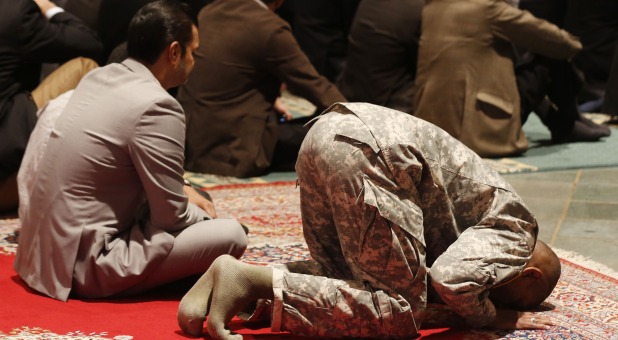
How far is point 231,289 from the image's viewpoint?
9.41 feet

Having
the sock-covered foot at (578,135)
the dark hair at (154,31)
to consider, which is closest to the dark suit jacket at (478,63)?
the sock-covered foot at (578,135)

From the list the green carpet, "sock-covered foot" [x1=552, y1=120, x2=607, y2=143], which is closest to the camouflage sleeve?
the green carpet

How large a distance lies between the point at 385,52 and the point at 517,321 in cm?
302

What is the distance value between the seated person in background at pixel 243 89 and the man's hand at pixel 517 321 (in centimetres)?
240

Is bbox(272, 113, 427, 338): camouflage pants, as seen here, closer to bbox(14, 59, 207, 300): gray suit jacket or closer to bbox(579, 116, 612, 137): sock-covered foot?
bbox(14, 59, 207, 300): gray suit jacket

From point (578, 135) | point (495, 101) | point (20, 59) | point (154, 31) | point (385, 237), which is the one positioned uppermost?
point (154, 31)

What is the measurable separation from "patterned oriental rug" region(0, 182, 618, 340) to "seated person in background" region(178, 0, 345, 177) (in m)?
1.53

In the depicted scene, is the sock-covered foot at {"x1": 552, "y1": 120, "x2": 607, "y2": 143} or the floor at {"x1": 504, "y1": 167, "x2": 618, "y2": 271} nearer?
the floor at {"x1": 504, "y1": 167, "x2": 618, "y2": 271}

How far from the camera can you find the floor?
4.07m

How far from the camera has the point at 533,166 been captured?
18.1ft

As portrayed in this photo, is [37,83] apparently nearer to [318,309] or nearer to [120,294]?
[120,294]

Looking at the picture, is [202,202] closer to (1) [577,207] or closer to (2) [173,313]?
(2) [173,313]

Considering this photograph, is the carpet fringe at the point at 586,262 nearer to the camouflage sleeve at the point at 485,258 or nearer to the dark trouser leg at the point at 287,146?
the camouflage sleeve at the point at 485,258

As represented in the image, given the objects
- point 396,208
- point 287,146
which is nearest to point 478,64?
point 287,146
